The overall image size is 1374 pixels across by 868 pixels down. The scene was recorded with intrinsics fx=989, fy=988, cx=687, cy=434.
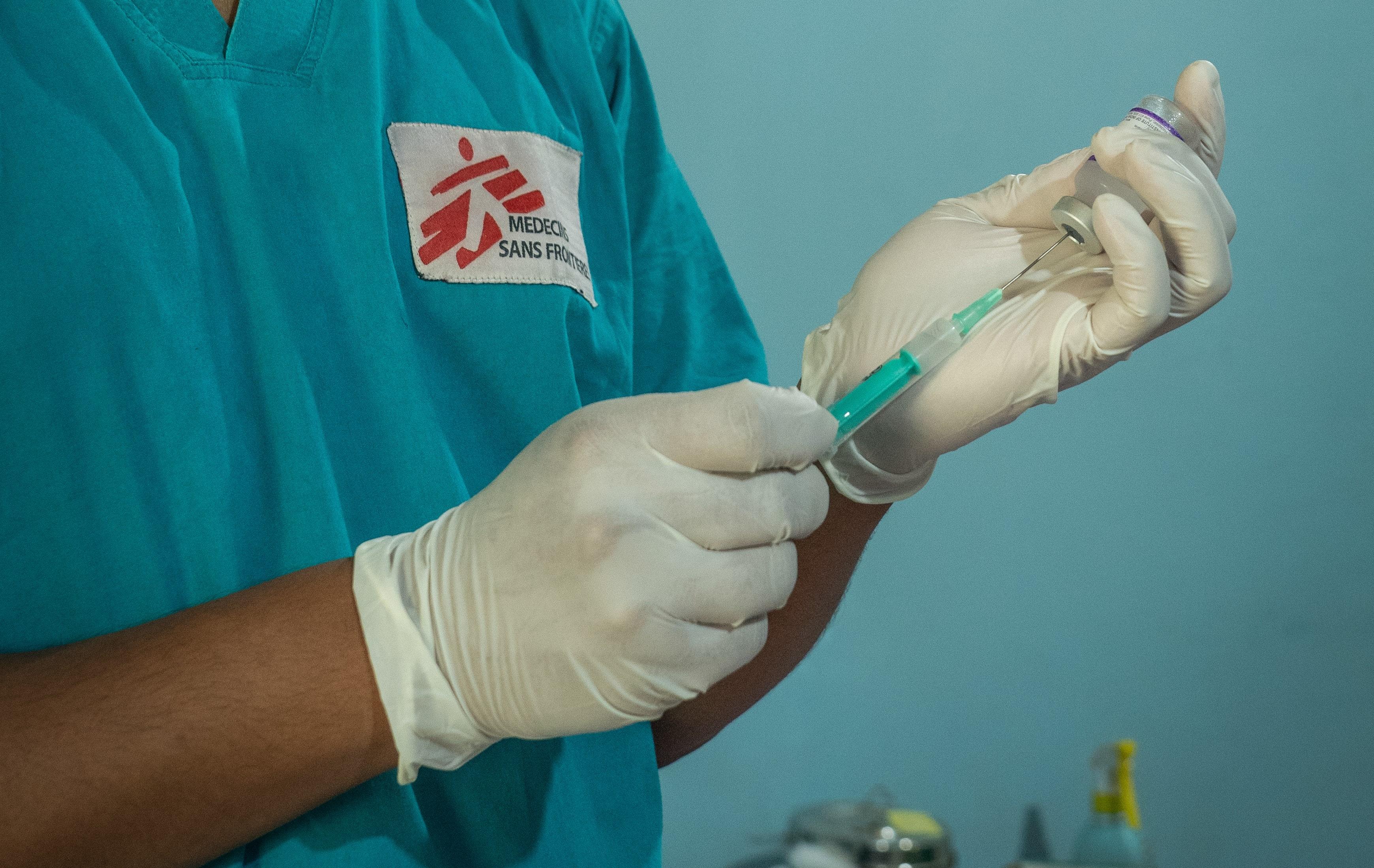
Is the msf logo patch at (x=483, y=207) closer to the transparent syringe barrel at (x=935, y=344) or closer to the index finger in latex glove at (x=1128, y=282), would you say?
the transparent syringe barrel at (x=935, y=344)

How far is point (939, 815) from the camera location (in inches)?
57.9

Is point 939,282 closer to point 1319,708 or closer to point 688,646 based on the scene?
point 688,646

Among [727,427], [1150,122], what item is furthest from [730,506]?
[1150,122]

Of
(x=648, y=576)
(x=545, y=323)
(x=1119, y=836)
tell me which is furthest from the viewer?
(x=1119, y=836)

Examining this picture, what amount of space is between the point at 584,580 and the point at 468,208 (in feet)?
1.04

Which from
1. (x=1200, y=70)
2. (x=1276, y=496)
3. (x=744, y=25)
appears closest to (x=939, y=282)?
(x=1200, y=70)

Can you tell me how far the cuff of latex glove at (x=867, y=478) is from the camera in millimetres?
701

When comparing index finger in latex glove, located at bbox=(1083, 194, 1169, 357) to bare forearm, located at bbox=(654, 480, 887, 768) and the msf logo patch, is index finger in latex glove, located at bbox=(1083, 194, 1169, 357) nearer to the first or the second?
bare forearm, located at bbox=(654, 480, 887, 768)

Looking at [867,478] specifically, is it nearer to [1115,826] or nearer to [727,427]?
[727,427]

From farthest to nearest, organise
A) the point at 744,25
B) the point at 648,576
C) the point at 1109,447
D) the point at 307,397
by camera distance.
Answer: the point at 1109,447
the point at 744,25
the point at 307,397
the point at 648,576

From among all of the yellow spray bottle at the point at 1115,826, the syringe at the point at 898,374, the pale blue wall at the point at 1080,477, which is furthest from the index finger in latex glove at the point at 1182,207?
the yellow spray bottle at the point at 1115,826

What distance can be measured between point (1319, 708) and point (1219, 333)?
67 centimetres

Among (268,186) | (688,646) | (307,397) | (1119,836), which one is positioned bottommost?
(1119,836)

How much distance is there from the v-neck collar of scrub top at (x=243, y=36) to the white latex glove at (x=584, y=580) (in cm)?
31
